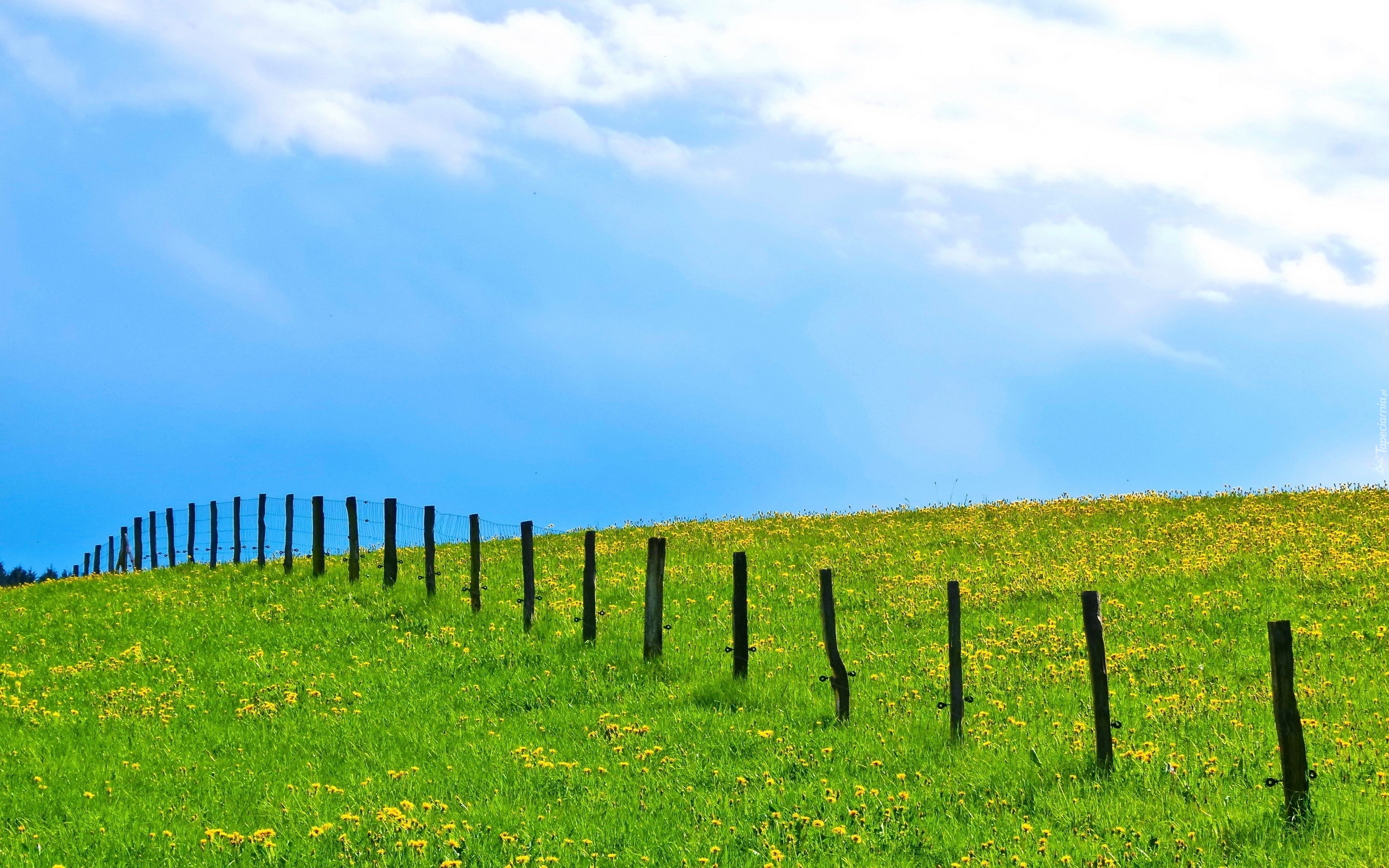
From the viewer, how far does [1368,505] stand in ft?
121

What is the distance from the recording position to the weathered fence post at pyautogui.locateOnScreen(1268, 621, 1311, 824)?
11.6 m

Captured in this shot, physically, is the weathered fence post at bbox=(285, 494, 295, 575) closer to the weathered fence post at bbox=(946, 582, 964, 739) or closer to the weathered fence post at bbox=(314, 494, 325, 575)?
the weathered fence post at bbox=(314, 494, 325, 575)

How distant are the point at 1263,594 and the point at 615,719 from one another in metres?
15.8

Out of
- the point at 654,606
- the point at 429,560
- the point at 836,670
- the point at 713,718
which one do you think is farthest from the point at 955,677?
the point at 429,560

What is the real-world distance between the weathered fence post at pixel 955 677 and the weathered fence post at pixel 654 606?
6.72 metres

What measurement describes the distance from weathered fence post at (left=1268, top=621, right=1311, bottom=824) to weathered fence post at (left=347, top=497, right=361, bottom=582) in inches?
971

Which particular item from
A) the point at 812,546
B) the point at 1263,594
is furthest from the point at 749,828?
the point at 812,546

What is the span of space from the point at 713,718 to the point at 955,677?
359cm

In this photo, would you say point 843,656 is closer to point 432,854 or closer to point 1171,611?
point 1171,611

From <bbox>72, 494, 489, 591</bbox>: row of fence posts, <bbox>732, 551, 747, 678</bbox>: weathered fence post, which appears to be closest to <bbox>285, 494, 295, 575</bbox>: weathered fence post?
<bbox>72, 494, 489, 591</bbox>: row of fence posts

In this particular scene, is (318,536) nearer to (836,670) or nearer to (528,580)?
(528,580)

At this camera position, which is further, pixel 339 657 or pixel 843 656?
pixel 339 657

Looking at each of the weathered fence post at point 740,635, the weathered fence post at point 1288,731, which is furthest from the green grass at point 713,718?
the weathered fence post at point 740,635

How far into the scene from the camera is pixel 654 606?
21.2 m
